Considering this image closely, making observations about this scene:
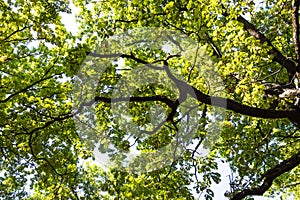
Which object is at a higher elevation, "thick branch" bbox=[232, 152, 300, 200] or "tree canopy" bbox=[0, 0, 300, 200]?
"tree canopy" bbox=[0, 0, 300, 200]

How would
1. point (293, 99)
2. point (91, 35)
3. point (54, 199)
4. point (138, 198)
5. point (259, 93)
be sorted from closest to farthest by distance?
point (259, 93), point (293, 99), point (138, 198), point (54, 199), point (91, 35)

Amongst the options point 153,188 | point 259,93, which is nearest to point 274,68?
point 259,93

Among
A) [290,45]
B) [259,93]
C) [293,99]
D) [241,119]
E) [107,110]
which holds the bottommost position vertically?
[259,93]

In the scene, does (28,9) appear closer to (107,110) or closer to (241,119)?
(107,110)

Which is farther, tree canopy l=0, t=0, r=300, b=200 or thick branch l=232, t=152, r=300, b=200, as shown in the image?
tree canopy l=0, t=0, r=300, b=200

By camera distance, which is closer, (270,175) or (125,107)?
(270,175)

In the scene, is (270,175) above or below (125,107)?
below

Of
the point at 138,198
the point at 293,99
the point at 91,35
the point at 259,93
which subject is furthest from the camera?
the point at 91,35

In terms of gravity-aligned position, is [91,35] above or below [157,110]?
above

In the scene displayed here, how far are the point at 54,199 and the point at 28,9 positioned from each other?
288 inches

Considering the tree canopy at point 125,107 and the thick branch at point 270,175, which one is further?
the tree canopy at point 125,107

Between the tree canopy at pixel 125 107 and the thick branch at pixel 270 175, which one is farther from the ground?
the tree canopy at pixel 125 107

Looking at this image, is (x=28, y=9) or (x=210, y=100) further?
(x=28, y=9)

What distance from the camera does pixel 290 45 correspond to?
12336 millimetres
